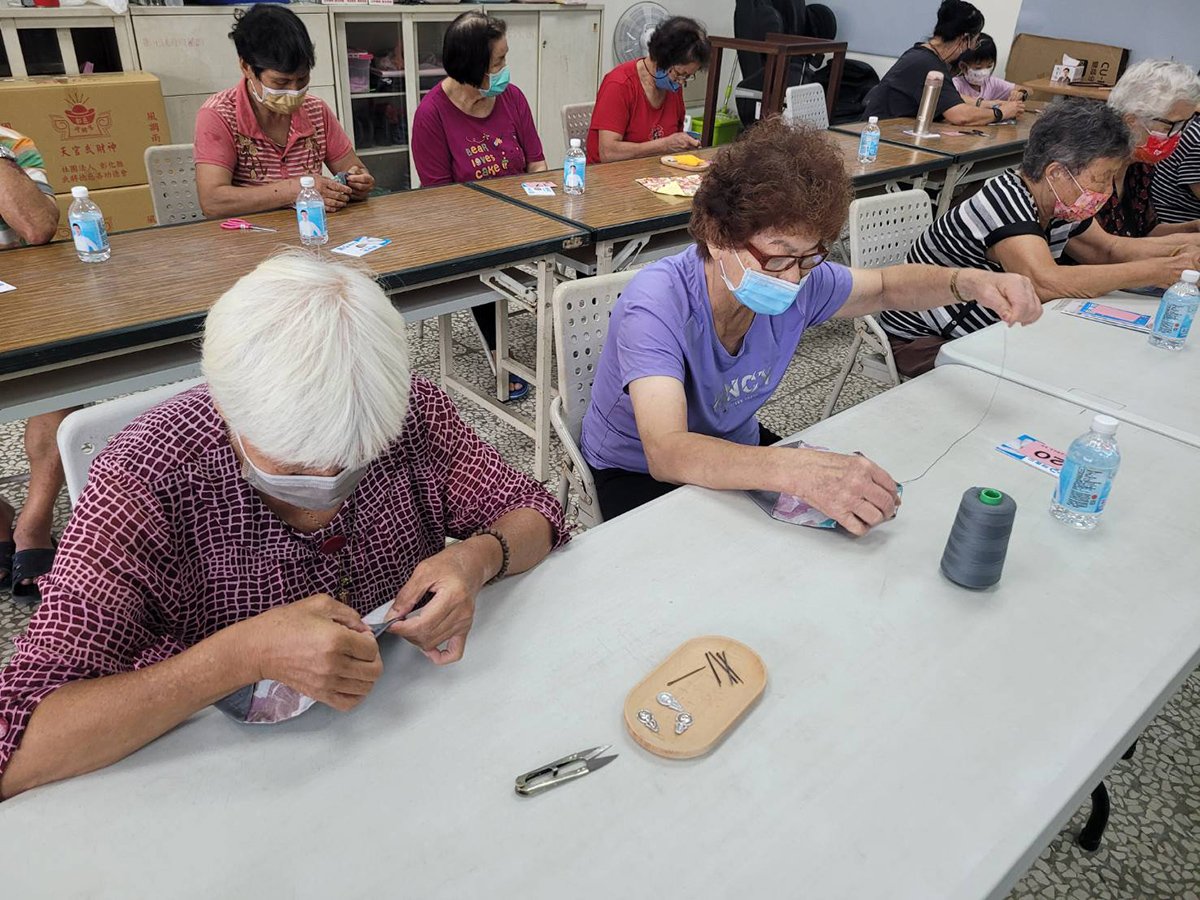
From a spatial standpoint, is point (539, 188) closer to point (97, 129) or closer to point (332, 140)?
point (332, 140)

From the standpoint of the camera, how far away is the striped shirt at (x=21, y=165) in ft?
6.91

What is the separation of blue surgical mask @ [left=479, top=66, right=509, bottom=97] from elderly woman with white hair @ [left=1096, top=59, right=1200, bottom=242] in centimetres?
203

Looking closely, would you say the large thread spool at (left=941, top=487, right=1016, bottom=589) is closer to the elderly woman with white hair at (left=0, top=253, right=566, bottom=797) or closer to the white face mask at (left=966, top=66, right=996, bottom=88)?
the elderly woman with white hair at (left=0, top=253, right=566, bottom=797)

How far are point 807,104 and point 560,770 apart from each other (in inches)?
162

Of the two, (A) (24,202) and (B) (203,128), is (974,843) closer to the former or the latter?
(A) (24,202)

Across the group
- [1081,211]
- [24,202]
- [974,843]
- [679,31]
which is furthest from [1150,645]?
[679,31]

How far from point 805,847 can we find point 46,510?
210 centimetres

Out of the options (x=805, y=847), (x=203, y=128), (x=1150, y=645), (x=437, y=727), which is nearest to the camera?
(x=805, y=847)

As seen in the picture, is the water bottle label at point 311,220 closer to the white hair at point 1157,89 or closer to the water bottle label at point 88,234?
the water bottle label at point 88,234

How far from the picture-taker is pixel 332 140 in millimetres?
2852

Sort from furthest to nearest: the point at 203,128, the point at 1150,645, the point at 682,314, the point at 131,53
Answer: the point at 131,53 → the point at 203,128 → the point at 682,314 → the point at 1150,645

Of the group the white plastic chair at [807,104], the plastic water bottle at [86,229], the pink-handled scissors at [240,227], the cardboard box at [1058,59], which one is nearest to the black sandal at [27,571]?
the plastic water bottle at [86,229]

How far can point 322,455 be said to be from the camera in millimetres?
921

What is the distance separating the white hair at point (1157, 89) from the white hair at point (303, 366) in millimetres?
2864
